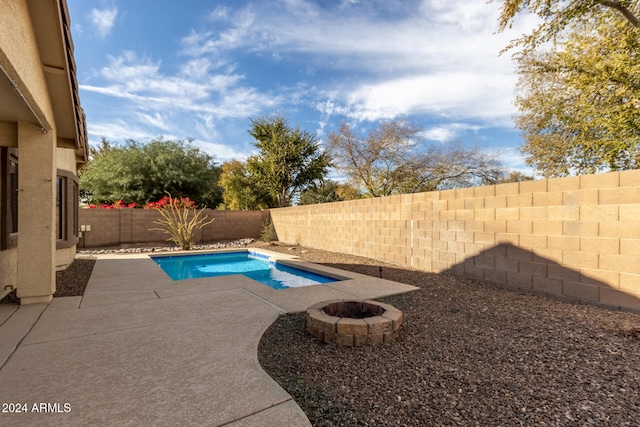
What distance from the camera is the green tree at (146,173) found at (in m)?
15.2

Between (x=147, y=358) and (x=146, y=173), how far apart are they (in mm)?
16092

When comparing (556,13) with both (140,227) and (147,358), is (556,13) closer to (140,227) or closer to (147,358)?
(147,358)

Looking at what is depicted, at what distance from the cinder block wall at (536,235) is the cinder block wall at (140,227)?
8.66 meters

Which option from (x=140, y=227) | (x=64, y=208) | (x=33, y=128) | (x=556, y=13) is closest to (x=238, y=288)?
(x=33, y=128)

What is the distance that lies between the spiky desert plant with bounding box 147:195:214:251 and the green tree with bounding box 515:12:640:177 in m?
13.1

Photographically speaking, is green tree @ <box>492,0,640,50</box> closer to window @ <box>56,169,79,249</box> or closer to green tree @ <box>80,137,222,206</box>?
window @ <box>56,169,79,249</box>

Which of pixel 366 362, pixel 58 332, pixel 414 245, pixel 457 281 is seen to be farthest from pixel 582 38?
pixel 58 332

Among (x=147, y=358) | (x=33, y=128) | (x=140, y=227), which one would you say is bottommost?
(x=147, y=358)

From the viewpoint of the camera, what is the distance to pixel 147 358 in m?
2.33

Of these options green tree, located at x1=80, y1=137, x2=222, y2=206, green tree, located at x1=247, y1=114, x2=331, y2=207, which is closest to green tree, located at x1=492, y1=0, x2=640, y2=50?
green tree, located at x1=247, y1=114, x2=331, y2=207

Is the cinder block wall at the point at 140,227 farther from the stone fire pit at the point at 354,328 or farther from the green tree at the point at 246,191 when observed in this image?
the stone fire pit at the point at 354,328

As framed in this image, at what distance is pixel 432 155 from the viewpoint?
61.2 feet

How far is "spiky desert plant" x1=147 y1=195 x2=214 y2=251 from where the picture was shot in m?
10.5

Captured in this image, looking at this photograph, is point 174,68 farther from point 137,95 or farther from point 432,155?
point 432,155
